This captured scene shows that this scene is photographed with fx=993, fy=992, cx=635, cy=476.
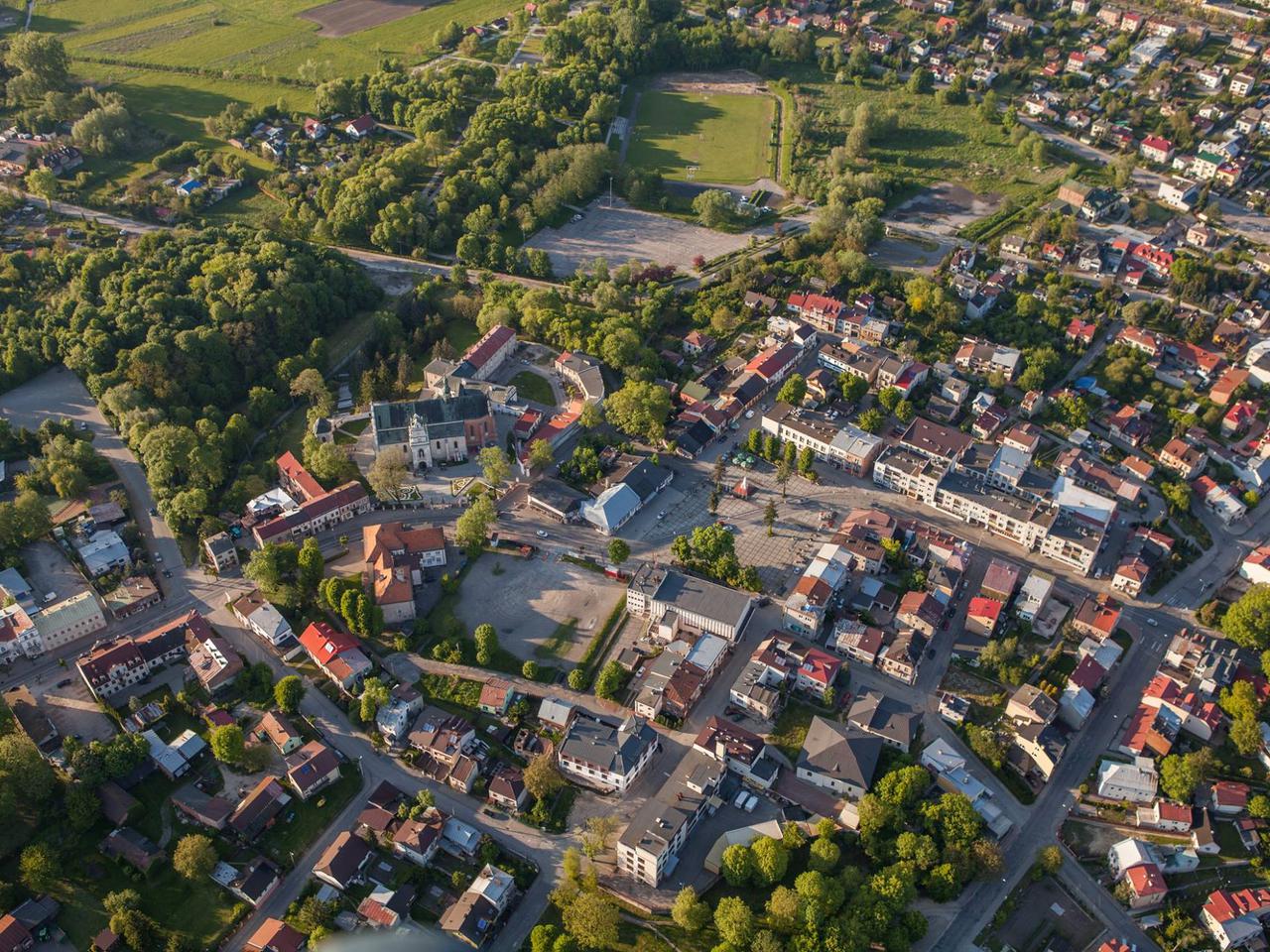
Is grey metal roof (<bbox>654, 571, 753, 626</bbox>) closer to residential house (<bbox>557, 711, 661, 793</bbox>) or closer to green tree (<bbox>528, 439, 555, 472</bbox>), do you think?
residential house (<bbox>557, 711, 661, 793</bbox>)

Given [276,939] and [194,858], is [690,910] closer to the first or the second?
[276,939]

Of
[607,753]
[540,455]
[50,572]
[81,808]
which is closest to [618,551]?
[540,455]

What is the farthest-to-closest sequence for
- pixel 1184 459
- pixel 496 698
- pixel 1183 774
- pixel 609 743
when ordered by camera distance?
pixel 1184 459
pixel 496 698
pixel 609 743
pixel 1183 774

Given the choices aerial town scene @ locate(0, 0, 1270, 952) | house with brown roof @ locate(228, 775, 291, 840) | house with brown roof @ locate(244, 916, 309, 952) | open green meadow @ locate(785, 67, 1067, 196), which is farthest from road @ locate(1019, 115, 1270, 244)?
house with brown roof @ locate(244, 916, 309, 952)

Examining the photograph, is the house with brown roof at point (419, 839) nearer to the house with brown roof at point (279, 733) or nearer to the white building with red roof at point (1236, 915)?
the house with brown roof at point (279, 733)

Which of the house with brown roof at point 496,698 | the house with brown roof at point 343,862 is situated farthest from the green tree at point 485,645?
the house with brown roof at point 343,862
